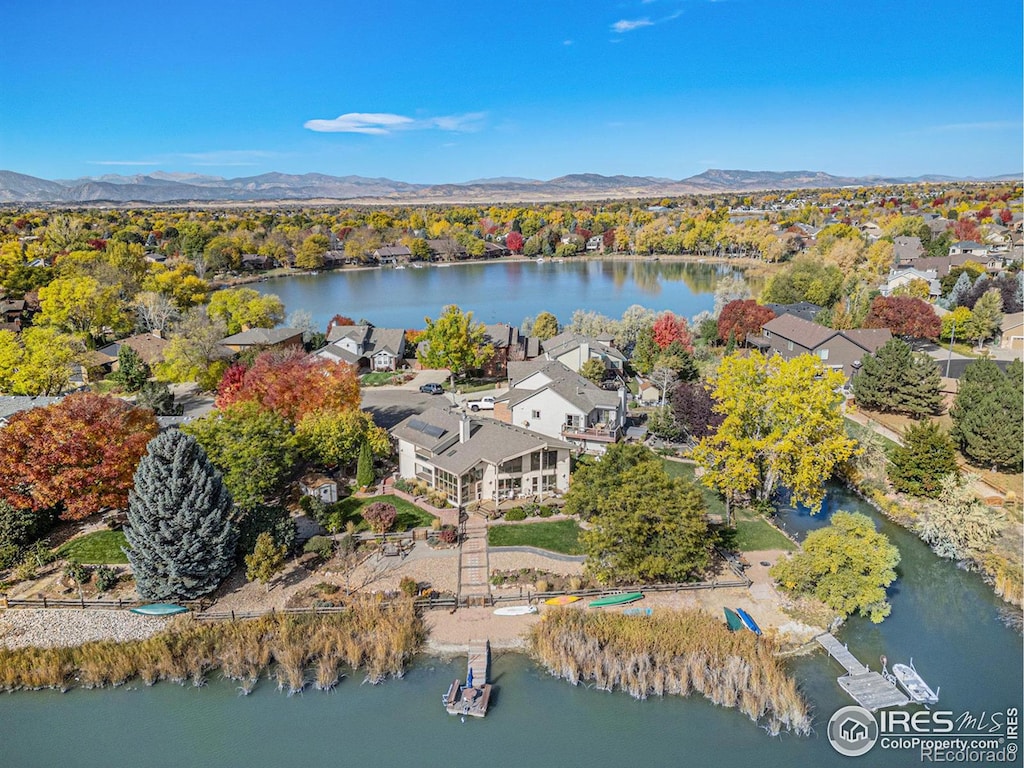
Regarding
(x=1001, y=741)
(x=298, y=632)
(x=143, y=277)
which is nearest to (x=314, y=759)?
(x=298, y=632)

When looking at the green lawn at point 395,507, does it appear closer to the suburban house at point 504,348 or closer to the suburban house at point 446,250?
the suburban house at point 504,348

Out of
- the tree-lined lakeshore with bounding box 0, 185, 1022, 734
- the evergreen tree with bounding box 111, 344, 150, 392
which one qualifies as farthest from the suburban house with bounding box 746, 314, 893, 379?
the evergreen tree with bounding box 111, 344, 150, 392

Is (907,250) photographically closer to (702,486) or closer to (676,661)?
(702,486)

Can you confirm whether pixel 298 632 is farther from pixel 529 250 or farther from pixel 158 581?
pixel 529 250

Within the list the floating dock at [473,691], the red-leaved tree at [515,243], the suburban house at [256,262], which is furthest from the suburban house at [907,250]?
the suburban house at [256,262]

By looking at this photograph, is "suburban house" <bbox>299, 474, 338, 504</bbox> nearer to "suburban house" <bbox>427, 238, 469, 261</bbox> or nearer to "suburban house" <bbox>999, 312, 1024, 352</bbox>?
"suburban house" <bbox>999, 312, 1024, 352</bbox>
